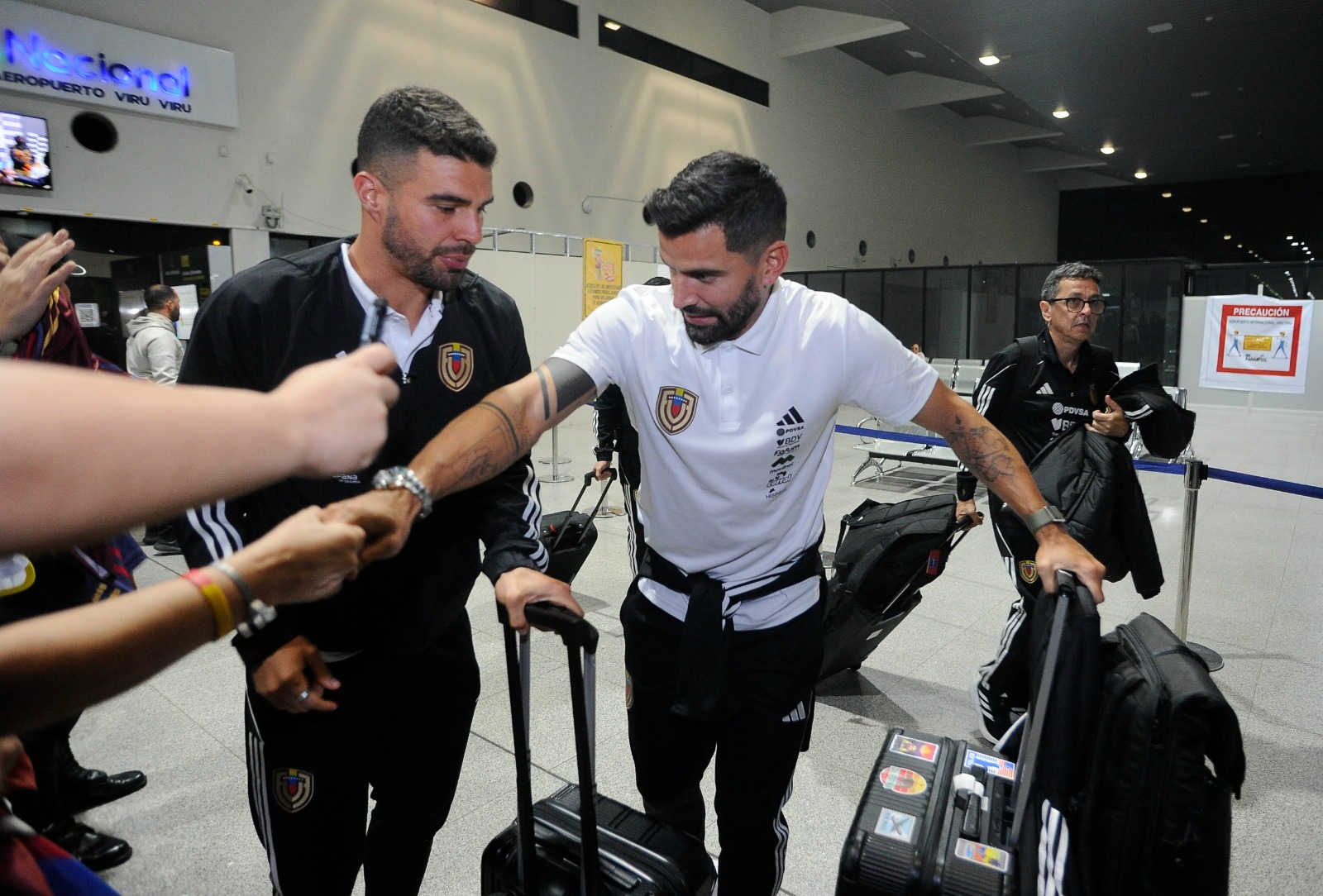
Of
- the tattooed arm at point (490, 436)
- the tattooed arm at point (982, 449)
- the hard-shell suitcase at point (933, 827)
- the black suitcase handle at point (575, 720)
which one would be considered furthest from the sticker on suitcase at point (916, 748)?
the tattooed arm at point (490, 436)

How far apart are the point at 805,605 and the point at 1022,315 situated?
16.8 meters

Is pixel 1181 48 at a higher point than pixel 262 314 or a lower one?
higher

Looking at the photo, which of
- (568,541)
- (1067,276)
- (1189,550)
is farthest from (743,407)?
(1189,550)

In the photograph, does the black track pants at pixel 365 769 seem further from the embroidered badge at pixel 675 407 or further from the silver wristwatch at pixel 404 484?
the embroidered badge at pixel 675 407

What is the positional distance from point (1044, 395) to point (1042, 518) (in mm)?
1735

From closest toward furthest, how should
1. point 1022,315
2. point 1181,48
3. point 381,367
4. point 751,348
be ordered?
point 381,367 → point 751,348 → point 1181,48 → point 1022,315

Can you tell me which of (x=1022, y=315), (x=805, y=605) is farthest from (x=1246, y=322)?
(x=805, y=605)

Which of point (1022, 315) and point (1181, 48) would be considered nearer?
point (1181, 48)

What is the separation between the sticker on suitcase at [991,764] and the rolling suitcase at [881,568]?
3.37ft

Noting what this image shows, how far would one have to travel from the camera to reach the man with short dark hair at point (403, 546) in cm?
147

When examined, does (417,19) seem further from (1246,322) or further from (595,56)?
(1246,322)

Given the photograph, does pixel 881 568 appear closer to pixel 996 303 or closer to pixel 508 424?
pixel 508 424

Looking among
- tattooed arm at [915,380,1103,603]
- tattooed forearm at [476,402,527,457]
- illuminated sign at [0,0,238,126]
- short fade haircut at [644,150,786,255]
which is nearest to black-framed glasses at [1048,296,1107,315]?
tattooed arm at [915,380,1103,603]

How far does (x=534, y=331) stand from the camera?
35.7 ft
